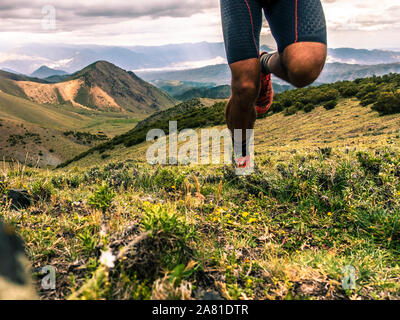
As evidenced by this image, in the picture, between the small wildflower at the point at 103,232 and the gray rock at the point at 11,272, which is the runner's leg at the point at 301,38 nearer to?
the small wildflower at the point at 103,232

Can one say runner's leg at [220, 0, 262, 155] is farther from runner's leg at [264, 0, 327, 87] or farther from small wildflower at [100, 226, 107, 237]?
small wildflower at [100, 226, 107, 237]

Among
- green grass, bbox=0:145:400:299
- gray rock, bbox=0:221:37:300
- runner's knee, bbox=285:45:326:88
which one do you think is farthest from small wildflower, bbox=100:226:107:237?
runner's knee, bbox=285:45:326:88

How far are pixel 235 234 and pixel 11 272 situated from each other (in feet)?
6.03

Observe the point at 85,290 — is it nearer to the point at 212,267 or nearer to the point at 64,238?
the point at 212,267

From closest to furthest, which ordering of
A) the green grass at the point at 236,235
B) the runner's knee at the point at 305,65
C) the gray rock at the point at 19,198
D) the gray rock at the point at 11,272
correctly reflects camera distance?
the gray rock at the point at 11,272
the green grass at the point at 236,235
the runner's knee at the point at 305,65
the gray rock at the point at 19,198

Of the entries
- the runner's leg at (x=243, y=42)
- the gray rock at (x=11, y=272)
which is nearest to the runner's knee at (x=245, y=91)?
the runner's leg at (x=243, y=42)

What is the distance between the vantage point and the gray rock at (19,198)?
3203 mm

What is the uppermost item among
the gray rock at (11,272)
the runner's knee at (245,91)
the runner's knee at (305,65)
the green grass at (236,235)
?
the runner's knee at (305,65)

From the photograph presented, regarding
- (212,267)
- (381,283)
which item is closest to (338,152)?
(381,283)

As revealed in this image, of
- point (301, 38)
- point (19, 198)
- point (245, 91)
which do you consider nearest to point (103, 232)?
point (19, 198)

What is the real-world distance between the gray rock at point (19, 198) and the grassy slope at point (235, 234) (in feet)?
0.34

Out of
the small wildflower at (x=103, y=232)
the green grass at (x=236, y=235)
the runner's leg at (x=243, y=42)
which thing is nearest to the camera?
the green grass at (x=236, y=235)

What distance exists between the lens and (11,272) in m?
1.39
